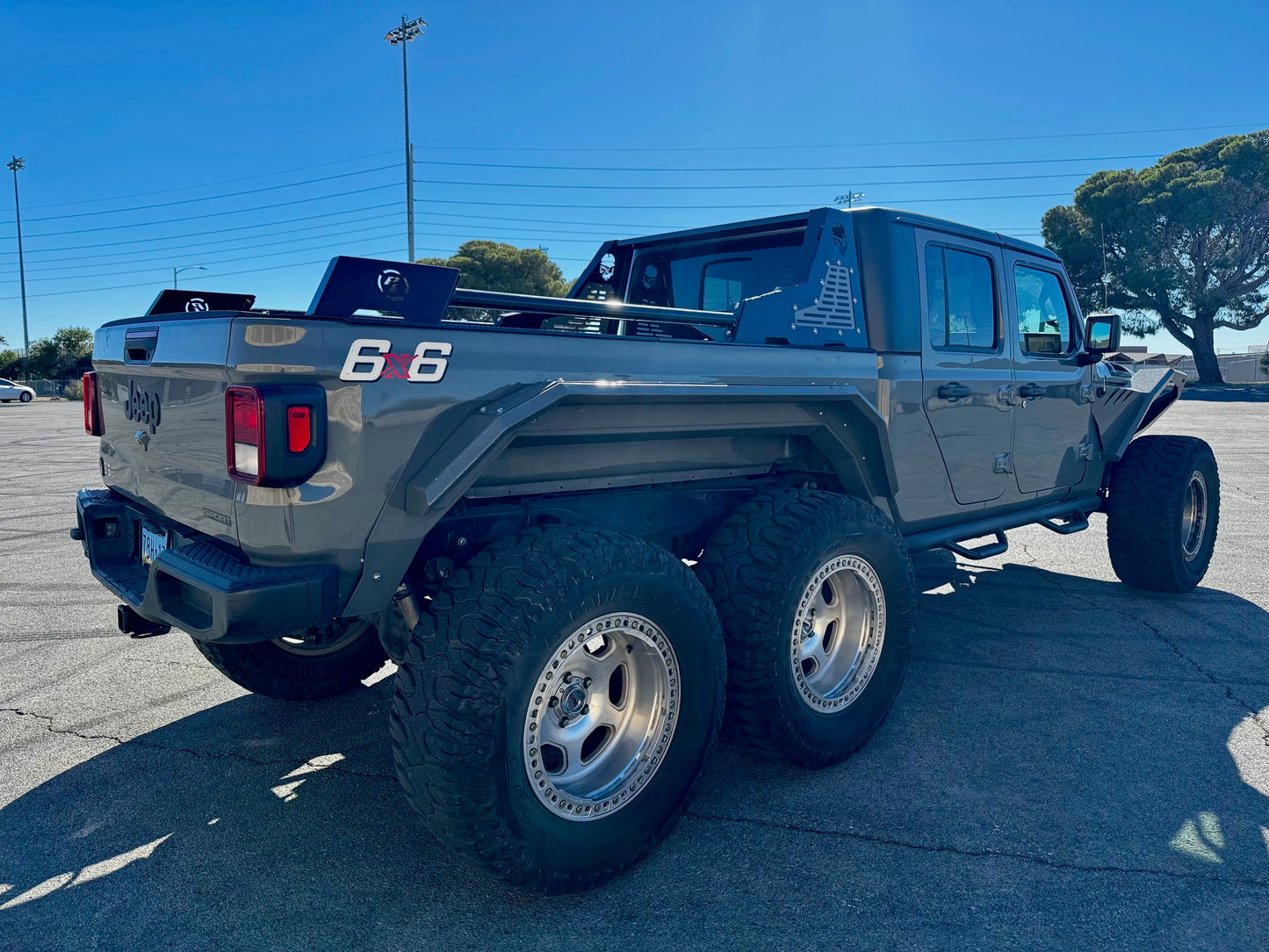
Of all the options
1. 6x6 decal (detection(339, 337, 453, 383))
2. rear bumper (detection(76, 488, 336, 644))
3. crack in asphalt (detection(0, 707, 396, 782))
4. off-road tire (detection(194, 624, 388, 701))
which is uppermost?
6x6 decal (detection(339, 337, 453, 383))

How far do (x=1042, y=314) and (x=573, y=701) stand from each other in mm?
3706

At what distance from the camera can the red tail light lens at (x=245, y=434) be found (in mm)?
2062

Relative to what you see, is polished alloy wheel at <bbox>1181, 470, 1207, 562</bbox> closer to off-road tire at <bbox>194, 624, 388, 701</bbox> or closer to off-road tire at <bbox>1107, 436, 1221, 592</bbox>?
off-road tire at <bbox>1107, 436, 1221, 592</bbox>

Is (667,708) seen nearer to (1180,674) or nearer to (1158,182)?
→ (1180,674)

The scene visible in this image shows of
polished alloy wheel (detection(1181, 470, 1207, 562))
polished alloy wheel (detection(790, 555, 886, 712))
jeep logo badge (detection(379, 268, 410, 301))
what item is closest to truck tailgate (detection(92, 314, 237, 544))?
→ jeep logo badge (detection(379, 268, 410, 301))

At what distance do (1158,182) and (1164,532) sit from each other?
41369 mm

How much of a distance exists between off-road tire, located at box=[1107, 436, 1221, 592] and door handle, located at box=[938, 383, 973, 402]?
89.1 inches

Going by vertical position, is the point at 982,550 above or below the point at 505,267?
below

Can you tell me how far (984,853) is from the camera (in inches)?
105

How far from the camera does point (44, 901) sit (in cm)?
244

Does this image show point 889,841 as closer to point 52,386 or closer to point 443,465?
point 443,465

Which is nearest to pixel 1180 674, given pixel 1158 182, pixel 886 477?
pixel 886 477

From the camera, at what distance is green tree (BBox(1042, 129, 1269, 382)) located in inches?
1468

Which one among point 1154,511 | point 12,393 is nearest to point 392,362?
point 1154,511
